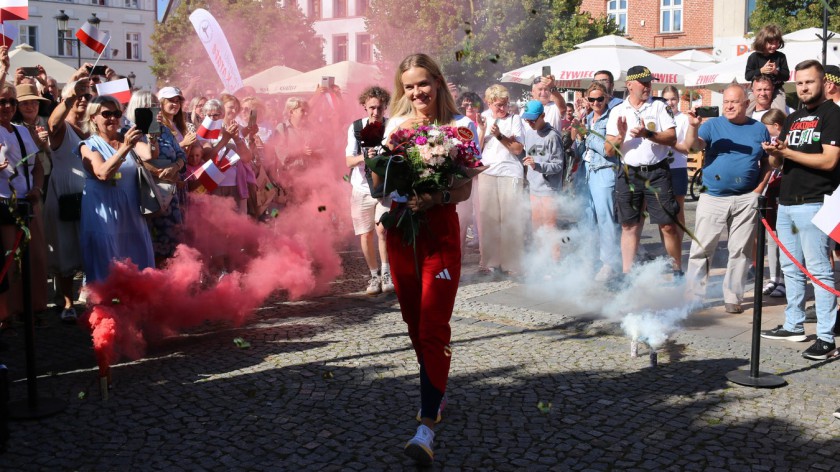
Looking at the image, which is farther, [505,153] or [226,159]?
[505,153]

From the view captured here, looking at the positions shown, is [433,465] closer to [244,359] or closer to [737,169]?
[244,359]

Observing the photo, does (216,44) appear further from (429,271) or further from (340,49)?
(429,271)

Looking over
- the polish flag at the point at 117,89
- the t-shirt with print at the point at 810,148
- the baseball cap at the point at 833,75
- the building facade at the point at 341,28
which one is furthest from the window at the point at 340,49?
the t-shirt with print at the point at 810,148

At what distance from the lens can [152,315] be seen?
6.11 metres

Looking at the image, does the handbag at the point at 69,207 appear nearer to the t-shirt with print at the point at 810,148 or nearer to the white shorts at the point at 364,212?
the white shorts at the point at 364,212

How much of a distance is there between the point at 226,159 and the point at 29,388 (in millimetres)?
3975

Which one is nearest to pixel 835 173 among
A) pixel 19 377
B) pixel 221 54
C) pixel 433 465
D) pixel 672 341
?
pixel 672 341

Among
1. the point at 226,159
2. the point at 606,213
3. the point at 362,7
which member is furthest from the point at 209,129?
the point at 362,7

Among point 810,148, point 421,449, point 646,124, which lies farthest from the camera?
point 646,124

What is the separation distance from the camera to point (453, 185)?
4.35 m

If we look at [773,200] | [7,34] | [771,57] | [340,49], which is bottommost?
[773,200]

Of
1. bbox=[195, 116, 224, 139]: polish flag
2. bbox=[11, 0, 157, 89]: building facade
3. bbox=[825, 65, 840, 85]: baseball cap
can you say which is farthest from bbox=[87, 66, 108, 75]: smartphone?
bbox=[11, 0, 157, 89]: building facade

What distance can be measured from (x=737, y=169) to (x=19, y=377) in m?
6.14

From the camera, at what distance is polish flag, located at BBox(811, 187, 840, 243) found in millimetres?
5059
